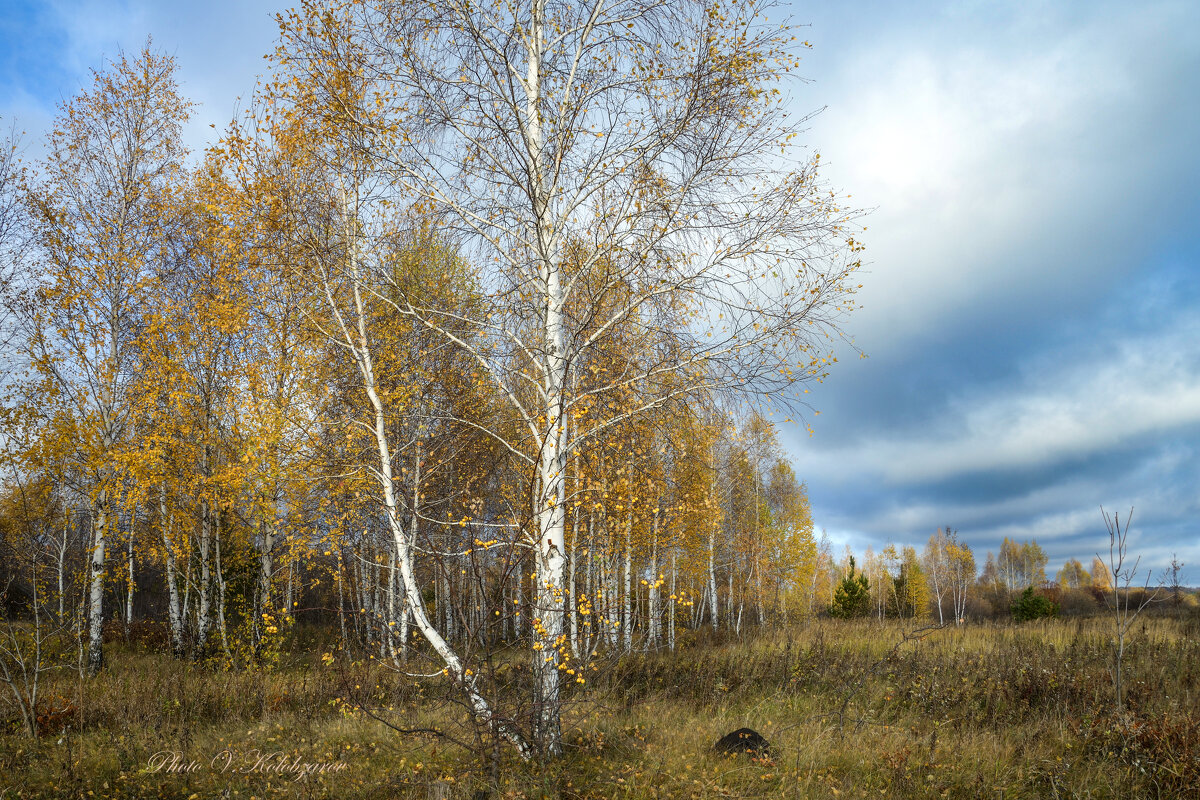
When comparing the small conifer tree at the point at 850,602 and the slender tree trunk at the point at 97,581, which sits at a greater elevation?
the slender tree trunk at the point at 97,581

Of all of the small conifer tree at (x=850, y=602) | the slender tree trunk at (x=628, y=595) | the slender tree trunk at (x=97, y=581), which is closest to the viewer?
the slender tree trunk at (x=628, y=595)

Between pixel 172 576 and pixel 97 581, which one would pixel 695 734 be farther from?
pixel 172 576

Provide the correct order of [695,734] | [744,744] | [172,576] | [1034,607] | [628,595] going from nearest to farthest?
[744,744]
[695,734]
[628,595]
[172,576]
[1034,607]

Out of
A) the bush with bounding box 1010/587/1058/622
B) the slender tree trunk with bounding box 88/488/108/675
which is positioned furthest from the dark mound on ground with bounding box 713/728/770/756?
the bush with bounding box 1010/587/1058/622

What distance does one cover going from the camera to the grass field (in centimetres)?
506

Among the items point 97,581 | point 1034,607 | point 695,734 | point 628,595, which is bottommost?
point 1034,607

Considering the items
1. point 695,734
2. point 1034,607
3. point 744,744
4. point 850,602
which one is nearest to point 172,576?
point 695,734

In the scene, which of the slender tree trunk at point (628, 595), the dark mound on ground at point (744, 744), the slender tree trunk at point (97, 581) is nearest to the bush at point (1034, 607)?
the slender tree trunk at point (628, 595)

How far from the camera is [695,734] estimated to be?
6207mm

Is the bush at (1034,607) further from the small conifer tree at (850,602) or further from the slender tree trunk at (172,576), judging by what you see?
the slender tree trunk at (172,576)

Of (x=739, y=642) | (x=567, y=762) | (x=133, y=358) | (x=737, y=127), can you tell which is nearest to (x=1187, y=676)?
(x=739, y=642)

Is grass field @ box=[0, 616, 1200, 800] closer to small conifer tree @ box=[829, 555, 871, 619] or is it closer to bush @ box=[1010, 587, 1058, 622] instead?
small conifer tree @ box=[829, 555, 871, 619]

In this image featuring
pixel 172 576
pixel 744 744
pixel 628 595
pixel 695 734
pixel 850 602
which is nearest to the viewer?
pixel 744 744

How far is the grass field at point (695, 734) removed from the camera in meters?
5.06
